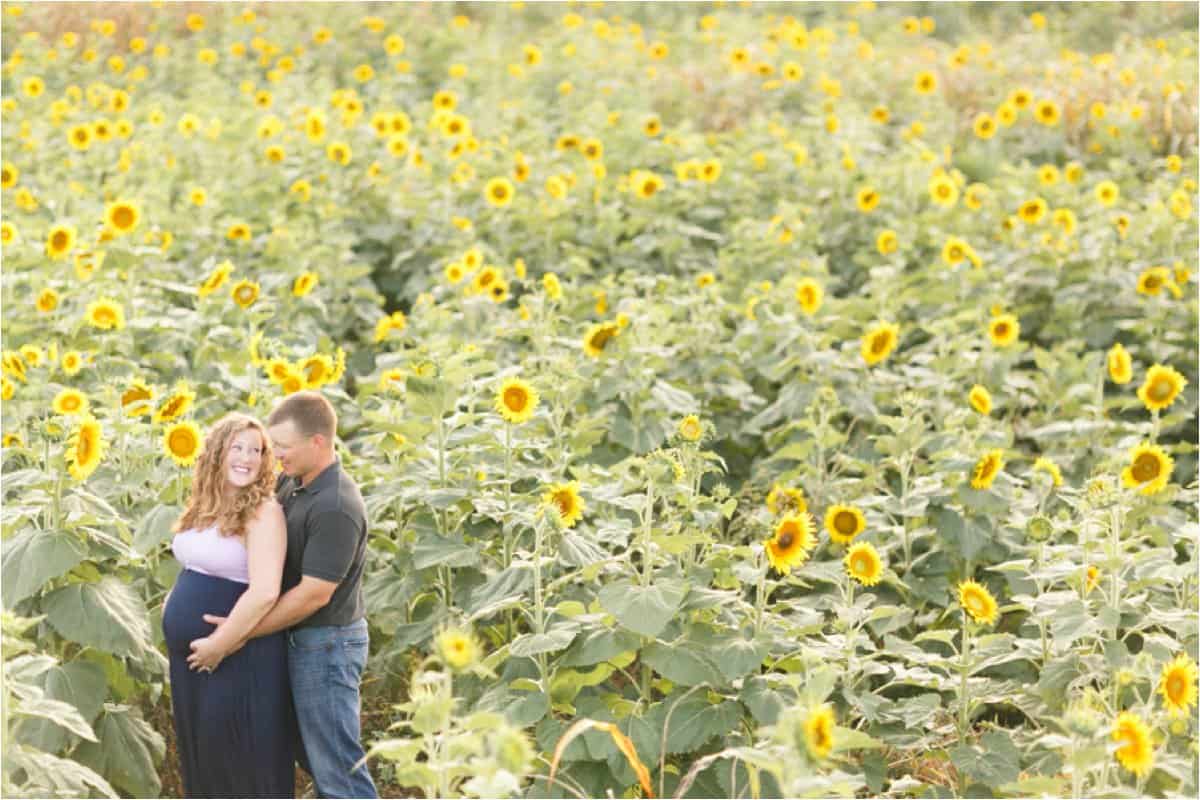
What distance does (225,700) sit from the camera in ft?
11.4

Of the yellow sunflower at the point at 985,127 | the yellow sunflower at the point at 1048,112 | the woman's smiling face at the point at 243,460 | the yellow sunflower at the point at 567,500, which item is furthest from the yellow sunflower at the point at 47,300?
the yellow sunflower at the point at 1048,112

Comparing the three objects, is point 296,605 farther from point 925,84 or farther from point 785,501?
point 925,84

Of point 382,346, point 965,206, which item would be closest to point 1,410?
point 382,346

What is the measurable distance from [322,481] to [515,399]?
22.7 inches

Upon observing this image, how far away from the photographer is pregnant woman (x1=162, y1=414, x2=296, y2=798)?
346 centimetres

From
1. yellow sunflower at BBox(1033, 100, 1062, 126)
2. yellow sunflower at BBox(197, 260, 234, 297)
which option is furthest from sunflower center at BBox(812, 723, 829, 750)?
yellow sunflower at BBox(1033, 100, 1062, 126)

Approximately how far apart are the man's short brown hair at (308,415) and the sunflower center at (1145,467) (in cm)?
206

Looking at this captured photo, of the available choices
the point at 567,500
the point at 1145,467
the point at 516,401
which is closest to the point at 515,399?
the point at 516,401

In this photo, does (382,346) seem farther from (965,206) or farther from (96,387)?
(965,206)

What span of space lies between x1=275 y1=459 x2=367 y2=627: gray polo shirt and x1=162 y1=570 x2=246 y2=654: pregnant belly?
13 centimetres

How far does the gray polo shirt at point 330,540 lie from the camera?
343 cm

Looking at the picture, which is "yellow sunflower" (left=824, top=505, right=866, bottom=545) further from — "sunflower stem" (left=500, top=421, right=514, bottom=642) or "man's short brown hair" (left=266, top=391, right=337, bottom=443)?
"man's short brown hair" (left=266, top=391, right=337, bottom=443)

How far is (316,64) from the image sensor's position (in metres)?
11.4

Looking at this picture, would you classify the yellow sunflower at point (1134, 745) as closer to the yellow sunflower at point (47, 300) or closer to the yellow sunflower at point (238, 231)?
the yellow sunflower at point (47, 300)
